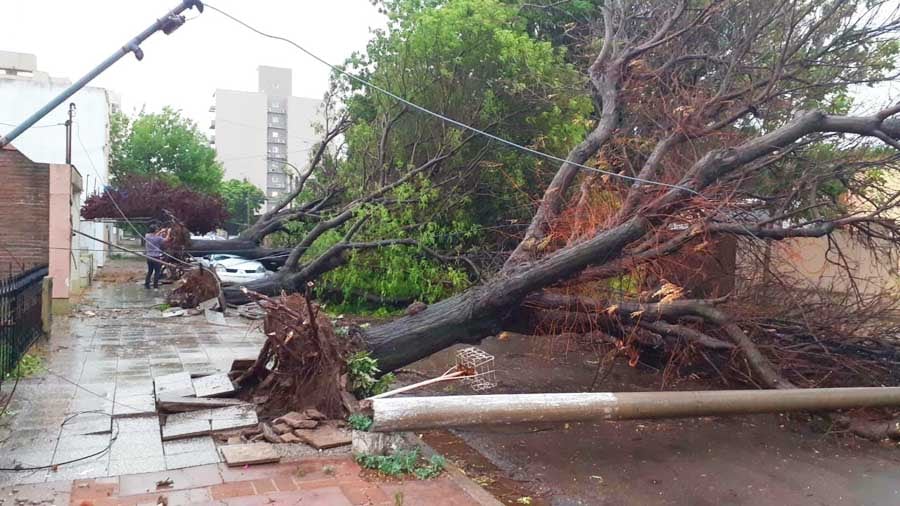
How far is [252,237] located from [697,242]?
12265 millimetres

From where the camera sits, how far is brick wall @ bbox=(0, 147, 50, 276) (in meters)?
10.8

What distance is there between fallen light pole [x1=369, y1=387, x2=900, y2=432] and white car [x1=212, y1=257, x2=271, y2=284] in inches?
539

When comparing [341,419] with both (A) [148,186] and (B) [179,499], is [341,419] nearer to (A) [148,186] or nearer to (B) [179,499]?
(B) [179,499]

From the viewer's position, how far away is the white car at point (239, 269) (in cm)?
1803

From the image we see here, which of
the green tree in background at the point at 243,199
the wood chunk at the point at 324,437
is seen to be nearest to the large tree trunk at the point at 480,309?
the wood chunk at the point at 324,437

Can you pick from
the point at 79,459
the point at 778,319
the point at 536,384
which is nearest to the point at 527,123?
the point at 536,384

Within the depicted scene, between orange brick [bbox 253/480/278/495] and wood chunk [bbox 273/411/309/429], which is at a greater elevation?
wood chunk [bbox 273/411/309/429]

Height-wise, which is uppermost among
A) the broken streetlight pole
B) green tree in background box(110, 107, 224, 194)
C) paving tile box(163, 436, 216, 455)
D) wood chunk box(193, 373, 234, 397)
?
green tree in background box(110, 107, 224, 194)

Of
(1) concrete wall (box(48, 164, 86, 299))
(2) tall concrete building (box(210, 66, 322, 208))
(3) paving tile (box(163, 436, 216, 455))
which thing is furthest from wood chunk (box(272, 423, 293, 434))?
(2) tall concrete building (box(210, 66, 322, 208))

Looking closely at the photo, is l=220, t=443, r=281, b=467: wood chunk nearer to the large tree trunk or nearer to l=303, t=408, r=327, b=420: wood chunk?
l=303, t=408, r=327, b=420: wood chunk

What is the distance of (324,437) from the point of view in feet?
18.1

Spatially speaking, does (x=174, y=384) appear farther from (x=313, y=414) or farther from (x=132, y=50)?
(x=132, y=50)

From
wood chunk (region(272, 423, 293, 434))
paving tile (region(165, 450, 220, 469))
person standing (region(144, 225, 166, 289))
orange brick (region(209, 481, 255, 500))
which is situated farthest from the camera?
person standing (region(144, 225, 166, 289))

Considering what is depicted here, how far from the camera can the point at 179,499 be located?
4.32m
